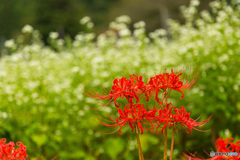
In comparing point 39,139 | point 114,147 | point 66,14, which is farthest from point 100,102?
point 66,14

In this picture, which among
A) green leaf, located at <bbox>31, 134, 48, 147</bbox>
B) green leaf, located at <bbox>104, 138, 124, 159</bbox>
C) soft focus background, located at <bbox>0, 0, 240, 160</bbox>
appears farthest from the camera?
soft focus background, located at <bbox>0, 0, 240, 160</bbox>

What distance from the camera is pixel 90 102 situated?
4383 millimetres

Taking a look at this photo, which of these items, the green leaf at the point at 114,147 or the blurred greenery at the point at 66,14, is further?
the blurred greenery at the point at 66,14

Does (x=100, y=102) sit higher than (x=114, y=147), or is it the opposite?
(x=100, y=102)

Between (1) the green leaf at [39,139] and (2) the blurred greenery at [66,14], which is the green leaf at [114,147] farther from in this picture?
(2) the blurred greenery at [66,14]

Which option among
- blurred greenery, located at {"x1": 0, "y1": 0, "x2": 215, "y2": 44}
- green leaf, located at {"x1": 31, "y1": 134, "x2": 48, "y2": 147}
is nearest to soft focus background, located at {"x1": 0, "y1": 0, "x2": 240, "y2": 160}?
green leaf, located at {"x1": 31, "y1": 134, "x2": 48, "y2": 147}

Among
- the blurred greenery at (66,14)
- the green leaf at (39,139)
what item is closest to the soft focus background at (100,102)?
the green leaf at (39,139)

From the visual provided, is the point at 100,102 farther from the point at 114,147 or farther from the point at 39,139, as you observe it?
the point at 39,139

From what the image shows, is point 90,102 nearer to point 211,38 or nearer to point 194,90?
point 194,90

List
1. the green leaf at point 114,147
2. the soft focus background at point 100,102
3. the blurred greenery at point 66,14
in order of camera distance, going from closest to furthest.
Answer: the green leaf at point 114,147, the soft focus background at point 100,102, the blurred greenery at point 66,14

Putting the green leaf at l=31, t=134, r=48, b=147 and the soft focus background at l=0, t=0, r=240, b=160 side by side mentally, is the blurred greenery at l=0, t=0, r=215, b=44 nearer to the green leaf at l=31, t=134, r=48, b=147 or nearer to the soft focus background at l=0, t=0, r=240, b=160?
the soft focus background at l=0, t=0, r=240, b=160

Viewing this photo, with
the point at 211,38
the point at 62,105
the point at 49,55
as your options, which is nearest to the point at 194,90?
the point at 211,38

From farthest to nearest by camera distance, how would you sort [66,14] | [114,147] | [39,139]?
1. [66,14]
2. [114,147]
3. [39,139]

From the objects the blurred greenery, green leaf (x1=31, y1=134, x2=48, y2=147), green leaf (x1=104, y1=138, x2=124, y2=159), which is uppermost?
the blurred greenery
